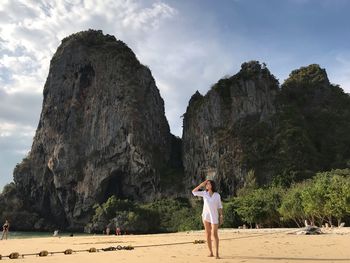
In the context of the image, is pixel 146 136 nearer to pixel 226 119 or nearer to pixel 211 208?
pixel 226 119

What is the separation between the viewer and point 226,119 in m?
93.6

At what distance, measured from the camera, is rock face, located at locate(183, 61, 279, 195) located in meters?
88.7

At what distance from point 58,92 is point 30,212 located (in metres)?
31.9

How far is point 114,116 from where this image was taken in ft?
338

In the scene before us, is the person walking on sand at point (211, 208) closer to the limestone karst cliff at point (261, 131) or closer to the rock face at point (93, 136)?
the limestone karst cliff at point (261, 131)

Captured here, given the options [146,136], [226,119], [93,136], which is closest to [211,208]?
[226,119]

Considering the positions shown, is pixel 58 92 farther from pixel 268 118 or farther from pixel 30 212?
pixel 268 118

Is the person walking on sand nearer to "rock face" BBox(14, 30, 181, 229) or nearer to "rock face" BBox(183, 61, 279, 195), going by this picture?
"rock face" BBox(183, 61, 279, 195)

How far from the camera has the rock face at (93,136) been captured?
98.8m

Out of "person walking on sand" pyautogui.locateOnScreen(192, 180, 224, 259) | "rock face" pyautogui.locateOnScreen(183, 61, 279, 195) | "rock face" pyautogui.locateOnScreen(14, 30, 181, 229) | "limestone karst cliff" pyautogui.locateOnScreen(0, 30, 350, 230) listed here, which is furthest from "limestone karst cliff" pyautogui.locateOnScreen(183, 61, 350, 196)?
"person walking on sand" pyautogui.locateOnScreen(192, 180, 224, 259)

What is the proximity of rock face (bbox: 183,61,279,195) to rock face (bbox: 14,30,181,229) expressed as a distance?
10.5 meters

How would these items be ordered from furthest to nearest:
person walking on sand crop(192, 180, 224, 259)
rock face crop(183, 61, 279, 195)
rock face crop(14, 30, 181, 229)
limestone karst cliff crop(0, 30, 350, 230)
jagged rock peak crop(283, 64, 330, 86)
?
jagged rock peak crop(283, 64, 330, 86), rock face crop(14, 30, 181, 229), rock face crop(183, 61, 279, 195), limestone karst cliff crop(0, 30, 350, 230), person walking on sand crop(192, 180, 224, 259)

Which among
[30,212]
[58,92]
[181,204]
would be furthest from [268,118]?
[30,212]

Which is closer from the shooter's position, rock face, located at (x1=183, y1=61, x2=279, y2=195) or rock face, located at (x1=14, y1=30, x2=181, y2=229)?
rock face, located at (x1=183, y1=61, x2=279, y2=195)
